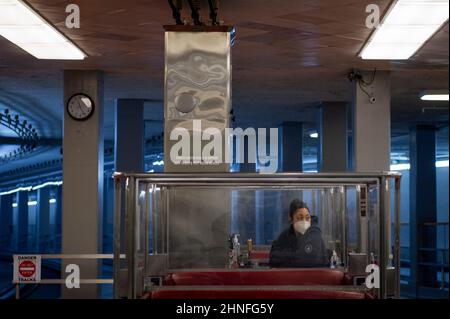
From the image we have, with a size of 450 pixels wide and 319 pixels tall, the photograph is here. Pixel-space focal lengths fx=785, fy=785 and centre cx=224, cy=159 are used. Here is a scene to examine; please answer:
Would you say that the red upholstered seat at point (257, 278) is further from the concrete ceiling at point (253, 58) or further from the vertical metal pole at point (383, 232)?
the concrete ceiling at point (253, 58)

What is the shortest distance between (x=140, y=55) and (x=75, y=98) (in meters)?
0.96

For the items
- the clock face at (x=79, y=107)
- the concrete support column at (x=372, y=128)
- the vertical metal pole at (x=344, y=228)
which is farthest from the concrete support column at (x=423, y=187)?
the vertical metal pole at (x=344, y=228)

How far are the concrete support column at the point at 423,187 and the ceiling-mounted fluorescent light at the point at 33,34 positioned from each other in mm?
7087

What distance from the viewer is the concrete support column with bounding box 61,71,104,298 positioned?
6.88 meters

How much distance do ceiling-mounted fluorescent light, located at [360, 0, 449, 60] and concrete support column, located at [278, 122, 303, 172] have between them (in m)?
5.58

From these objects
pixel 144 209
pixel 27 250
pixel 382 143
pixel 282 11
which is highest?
pixel 282 11

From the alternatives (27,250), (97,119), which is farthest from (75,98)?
(27,250)

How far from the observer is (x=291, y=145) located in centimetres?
1200

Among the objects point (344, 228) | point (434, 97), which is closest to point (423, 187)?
point (434, 97)

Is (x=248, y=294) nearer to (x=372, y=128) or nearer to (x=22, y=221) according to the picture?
(x=372, y=128)

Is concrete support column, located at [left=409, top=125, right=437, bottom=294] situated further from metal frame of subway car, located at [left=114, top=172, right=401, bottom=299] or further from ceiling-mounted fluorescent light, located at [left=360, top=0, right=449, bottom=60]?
metal frame of subway car, located at [left=114, top=172, right=401, bottom=299]

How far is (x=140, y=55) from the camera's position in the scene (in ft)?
20.4

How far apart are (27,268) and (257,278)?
325 cm
